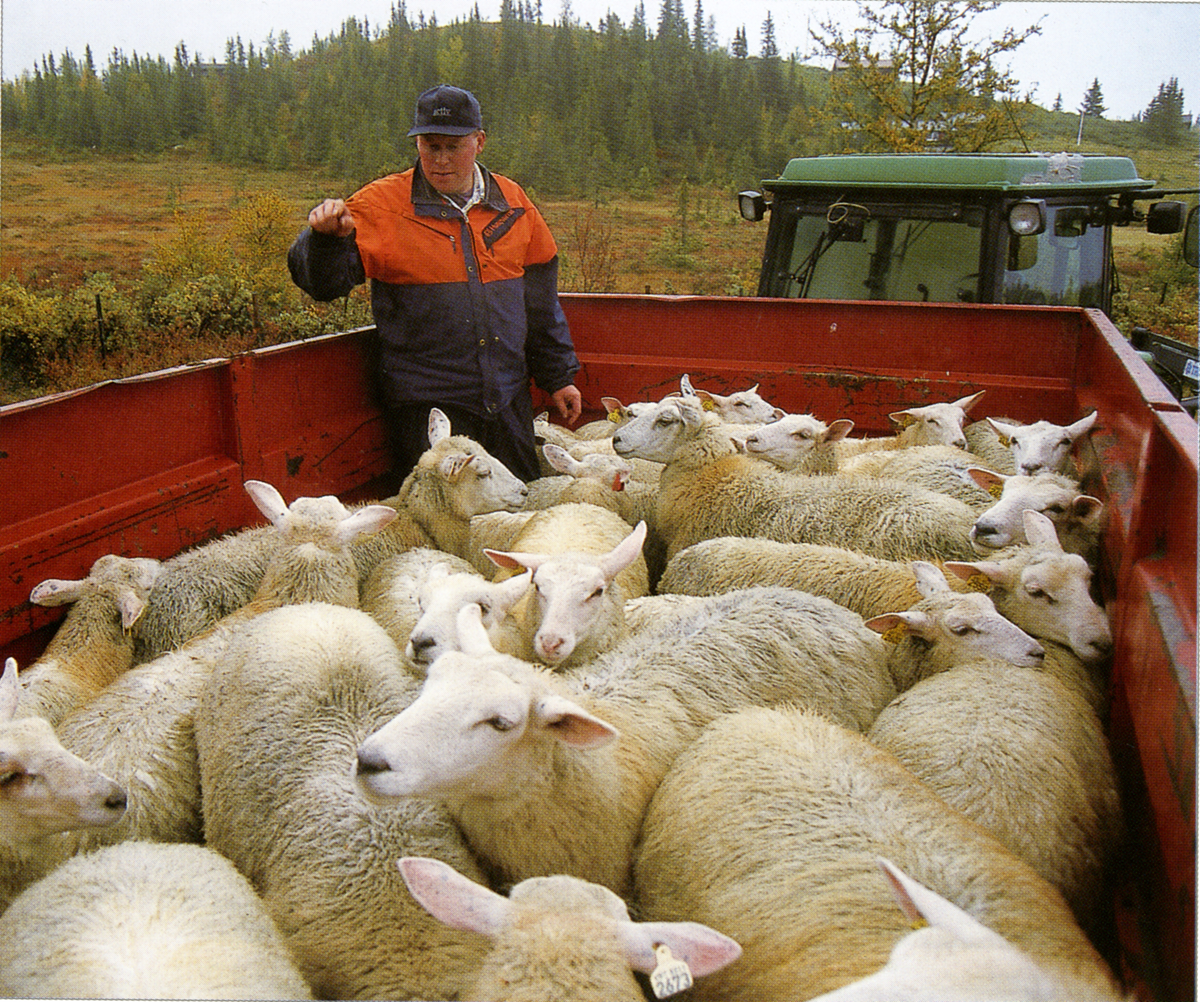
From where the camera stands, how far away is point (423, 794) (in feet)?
5.74

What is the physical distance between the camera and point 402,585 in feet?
9.98

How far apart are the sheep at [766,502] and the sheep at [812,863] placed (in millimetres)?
1270

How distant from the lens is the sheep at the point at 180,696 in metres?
2.20

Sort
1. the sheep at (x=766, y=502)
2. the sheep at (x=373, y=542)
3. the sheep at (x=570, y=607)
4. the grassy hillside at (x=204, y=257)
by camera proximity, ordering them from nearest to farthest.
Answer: the sheep at (x=570, y=607) → the sheep at (x=373, y=542) → the sheep at (x=766, y=502) → the grassy hillside at (x=204, y=257)

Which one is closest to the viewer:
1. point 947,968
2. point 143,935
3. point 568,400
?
point 947,968

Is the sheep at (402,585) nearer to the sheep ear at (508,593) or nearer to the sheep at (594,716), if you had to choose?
the sheep ear at (508,593)

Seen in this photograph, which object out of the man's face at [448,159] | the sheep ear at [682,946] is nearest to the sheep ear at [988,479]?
the man's face at [448,159]

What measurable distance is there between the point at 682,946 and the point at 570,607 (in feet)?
3.84

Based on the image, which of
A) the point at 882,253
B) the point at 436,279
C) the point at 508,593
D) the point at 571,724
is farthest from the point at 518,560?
the point at 882,253

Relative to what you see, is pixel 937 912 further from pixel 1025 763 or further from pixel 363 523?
pixel 363 523

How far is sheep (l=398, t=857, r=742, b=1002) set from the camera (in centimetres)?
144

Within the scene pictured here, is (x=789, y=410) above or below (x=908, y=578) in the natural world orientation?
above

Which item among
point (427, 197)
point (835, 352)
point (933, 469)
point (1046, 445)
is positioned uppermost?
point (427, 197)

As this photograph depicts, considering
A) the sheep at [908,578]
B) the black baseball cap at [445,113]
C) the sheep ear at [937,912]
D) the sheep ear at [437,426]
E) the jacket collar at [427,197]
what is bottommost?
the sheep at [908,578]
